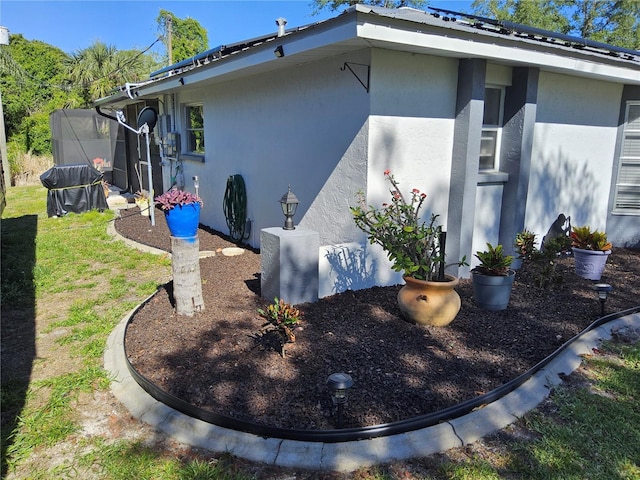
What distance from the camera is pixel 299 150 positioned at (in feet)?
19.3

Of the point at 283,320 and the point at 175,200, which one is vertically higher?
the point at 175,200

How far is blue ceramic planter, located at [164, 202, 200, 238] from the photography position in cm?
507

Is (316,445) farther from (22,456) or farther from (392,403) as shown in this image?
(22,456)

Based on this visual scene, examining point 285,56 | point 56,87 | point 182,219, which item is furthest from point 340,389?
point 56,87

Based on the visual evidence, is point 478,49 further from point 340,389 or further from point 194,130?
point 194,130

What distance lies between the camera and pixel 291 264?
14.6 ft

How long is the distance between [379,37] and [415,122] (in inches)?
52.0

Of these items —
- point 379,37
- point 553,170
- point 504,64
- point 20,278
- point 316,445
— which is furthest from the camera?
point 553,170

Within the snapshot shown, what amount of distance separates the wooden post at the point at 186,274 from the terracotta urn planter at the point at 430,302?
1.95 meters

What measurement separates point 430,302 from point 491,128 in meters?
3.02

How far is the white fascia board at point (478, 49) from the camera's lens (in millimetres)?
3906

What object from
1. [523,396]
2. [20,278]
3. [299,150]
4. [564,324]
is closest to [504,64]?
[299,150]

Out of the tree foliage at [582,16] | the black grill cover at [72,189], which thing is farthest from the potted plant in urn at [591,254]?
the tree foliage at [582,16]

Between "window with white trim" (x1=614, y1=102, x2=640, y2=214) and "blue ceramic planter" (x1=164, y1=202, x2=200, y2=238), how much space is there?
681 cm
